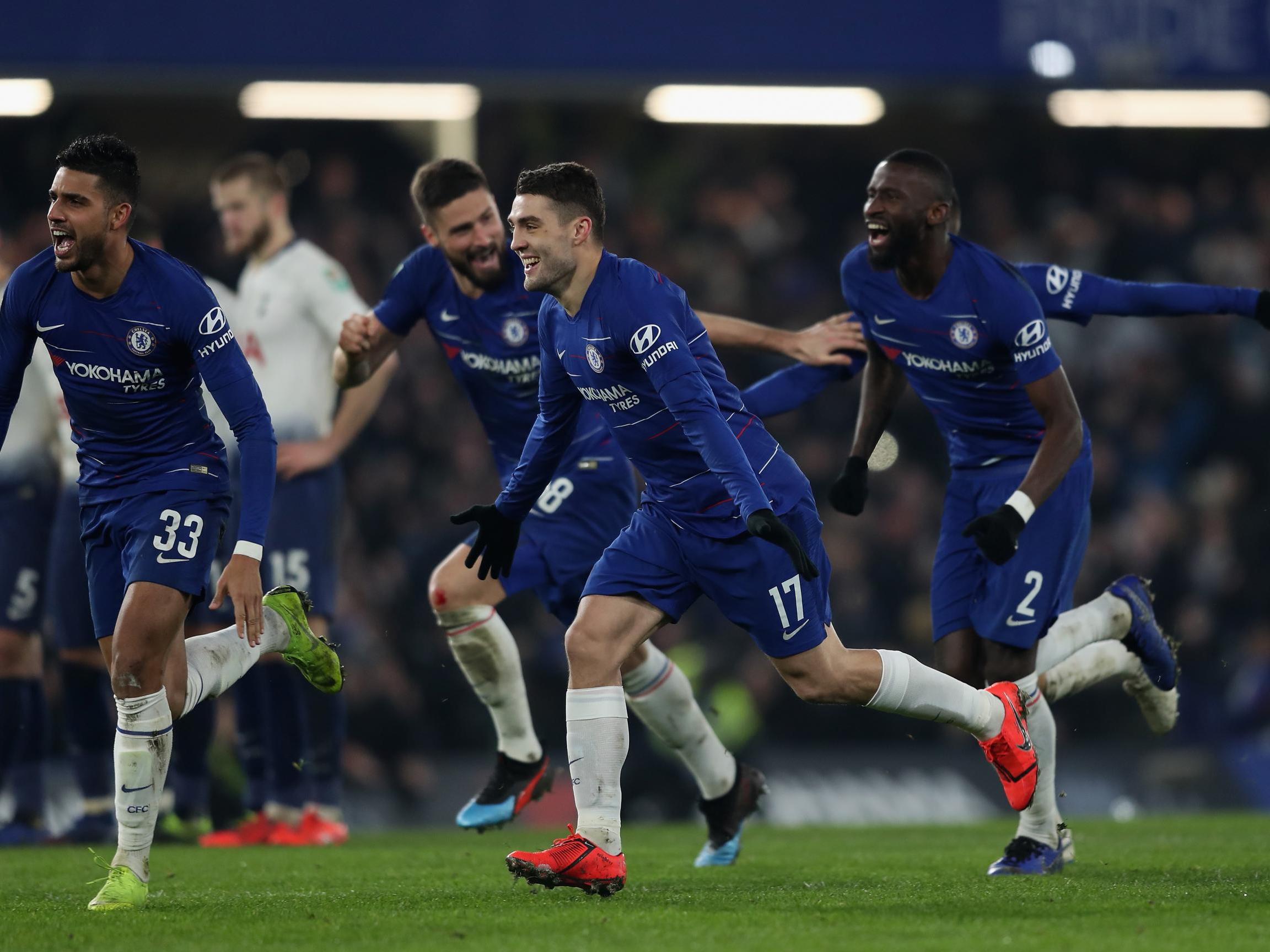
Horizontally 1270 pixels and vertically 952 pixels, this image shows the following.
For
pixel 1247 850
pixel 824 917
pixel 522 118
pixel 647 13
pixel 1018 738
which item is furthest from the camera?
pixel 522 118

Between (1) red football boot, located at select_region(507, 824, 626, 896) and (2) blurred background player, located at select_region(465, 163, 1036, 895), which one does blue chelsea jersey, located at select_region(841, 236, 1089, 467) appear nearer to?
(2) blurred background player, located at select_region(465, 163, 1036, 895)

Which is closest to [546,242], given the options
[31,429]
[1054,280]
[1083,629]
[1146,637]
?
[1054,280]

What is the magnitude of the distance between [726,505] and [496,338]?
6.36 feet

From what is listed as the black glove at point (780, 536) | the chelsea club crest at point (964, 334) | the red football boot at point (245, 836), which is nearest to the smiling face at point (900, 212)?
the chelsea club crest at point (964, 334)

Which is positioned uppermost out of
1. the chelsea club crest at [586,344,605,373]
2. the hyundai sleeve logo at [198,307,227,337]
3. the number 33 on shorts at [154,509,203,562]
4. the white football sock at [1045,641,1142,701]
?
the hyundai sleeve logo at [198,307,227,337]

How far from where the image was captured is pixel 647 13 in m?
10.4

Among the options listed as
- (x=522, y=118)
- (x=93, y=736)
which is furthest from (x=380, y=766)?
(x=522, y=118)

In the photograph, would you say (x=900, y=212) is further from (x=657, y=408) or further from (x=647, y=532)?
(x=647, y=532)

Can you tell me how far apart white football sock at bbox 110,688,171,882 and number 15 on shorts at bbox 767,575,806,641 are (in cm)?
190

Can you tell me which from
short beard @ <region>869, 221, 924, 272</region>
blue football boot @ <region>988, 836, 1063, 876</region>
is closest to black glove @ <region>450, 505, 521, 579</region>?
short beard @ <region>869, 221, 924, 272</region>

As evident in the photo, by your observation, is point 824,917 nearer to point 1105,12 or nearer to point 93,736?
point 93,736

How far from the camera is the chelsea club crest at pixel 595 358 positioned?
4.88m

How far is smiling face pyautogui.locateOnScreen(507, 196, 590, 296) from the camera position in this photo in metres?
4.90

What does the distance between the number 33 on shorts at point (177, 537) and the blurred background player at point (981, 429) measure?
242cm
